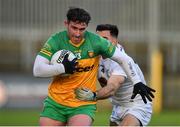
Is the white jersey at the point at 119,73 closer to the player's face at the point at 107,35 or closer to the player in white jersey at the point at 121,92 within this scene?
the player in white jersey at the point at 121,92

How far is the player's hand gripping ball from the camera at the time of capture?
→ 903 centimetres

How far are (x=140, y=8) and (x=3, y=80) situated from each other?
221 inches

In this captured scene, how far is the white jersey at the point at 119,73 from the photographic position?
403 inches

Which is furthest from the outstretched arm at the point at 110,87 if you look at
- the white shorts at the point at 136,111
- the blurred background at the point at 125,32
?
the blurred background at the point at 125,32

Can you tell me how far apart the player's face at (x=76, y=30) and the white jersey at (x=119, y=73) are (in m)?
1.11

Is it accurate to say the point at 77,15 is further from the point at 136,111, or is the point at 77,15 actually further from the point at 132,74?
the point at 136,111

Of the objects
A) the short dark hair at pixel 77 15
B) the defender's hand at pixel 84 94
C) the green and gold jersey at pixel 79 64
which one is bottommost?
the defender's hand at pixel 84 94

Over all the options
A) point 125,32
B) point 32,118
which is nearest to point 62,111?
point 32,118

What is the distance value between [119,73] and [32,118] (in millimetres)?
10919

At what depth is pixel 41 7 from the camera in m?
26.4

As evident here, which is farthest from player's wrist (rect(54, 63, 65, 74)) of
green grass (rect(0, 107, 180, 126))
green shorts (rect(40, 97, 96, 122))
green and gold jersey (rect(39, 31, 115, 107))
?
green grass (rect(0, 107, 180, 126))

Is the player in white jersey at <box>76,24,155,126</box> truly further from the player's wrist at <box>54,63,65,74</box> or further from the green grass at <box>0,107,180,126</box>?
the green grass at <box>0,107,180,126</box>

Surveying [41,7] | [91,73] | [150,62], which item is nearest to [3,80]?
[41,7]

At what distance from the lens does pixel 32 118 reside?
819 inches
